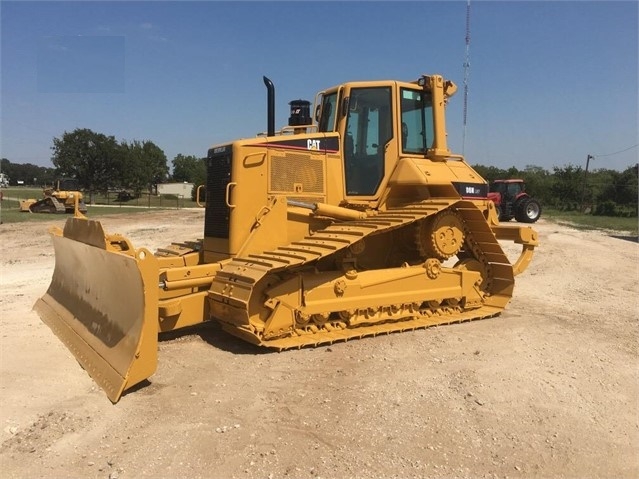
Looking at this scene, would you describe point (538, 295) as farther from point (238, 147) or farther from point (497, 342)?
point (238, 147)

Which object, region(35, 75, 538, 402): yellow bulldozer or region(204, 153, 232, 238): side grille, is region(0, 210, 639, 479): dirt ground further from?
region(204, 153, 232, 238): side grille

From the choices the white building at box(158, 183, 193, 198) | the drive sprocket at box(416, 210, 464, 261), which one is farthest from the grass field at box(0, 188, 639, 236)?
the white building at box(158, 183, 193, 198)

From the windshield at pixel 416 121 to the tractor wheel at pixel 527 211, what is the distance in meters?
19.7

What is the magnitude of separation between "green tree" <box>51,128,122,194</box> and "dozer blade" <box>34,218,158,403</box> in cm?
5651

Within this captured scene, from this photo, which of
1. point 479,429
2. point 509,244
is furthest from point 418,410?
point 509,244

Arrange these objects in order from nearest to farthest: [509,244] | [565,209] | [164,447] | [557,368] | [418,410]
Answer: [164,447] → [418,410] → [557,368] → [509,244] → [565,209]

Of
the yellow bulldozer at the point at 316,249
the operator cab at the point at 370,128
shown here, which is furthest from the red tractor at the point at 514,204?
the operator cab at the point at 370,128

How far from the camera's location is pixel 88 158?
196 feet

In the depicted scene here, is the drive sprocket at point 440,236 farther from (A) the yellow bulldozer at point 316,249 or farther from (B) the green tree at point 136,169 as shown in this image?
(B) the green tree at point 136,169

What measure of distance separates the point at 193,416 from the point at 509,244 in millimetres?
13839

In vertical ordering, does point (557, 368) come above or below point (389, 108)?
below

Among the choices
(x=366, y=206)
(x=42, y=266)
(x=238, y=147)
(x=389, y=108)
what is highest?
(x=389, y=108)

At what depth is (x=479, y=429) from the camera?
427cm

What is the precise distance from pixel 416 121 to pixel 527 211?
2024 centimetres
